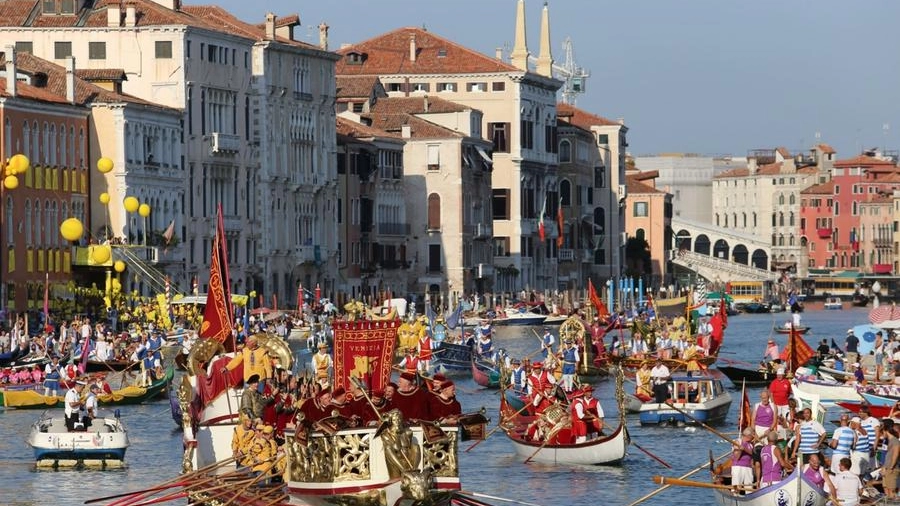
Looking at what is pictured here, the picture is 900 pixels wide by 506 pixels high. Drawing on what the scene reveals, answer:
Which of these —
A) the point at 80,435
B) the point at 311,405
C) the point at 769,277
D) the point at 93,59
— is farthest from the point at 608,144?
the point at 311,405

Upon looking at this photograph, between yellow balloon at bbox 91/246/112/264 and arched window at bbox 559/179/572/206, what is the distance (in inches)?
2338

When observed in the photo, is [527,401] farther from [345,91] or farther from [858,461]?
[345,91]

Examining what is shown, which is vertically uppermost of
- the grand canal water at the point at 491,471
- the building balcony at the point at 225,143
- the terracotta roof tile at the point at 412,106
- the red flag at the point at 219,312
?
the terracotta roof tile at the point at 412,106

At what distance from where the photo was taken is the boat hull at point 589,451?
39.0 m

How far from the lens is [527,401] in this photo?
142 ft

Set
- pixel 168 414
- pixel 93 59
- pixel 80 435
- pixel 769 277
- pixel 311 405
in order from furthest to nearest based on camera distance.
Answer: pixel 769 277 → pixel 93 59 → pixel 168 414 → pixel 80 435 → pixel 311 405

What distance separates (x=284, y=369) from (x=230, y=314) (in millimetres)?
1300

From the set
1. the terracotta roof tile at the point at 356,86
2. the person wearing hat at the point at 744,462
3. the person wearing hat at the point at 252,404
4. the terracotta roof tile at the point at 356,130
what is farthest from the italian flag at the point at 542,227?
the person wearing hat at the point at 252,404

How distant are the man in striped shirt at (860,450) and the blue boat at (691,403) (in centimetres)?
1491

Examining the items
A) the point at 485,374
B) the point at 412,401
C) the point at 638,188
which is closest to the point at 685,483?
the point at 412,401

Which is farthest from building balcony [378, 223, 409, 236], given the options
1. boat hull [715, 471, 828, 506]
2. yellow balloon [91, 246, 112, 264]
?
boat hull [715, 471, 828, 506]

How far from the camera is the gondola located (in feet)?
191

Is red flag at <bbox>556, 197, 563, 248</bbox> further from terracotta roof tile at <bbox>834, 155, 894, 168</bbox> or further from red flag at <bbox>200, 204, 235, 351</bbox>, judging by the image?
red flag at <bbox>200, 204, 235, 351</bbox>

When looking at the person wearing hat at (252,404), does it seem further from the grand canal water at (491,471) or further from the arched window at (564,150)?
the arched window at (564,150)
